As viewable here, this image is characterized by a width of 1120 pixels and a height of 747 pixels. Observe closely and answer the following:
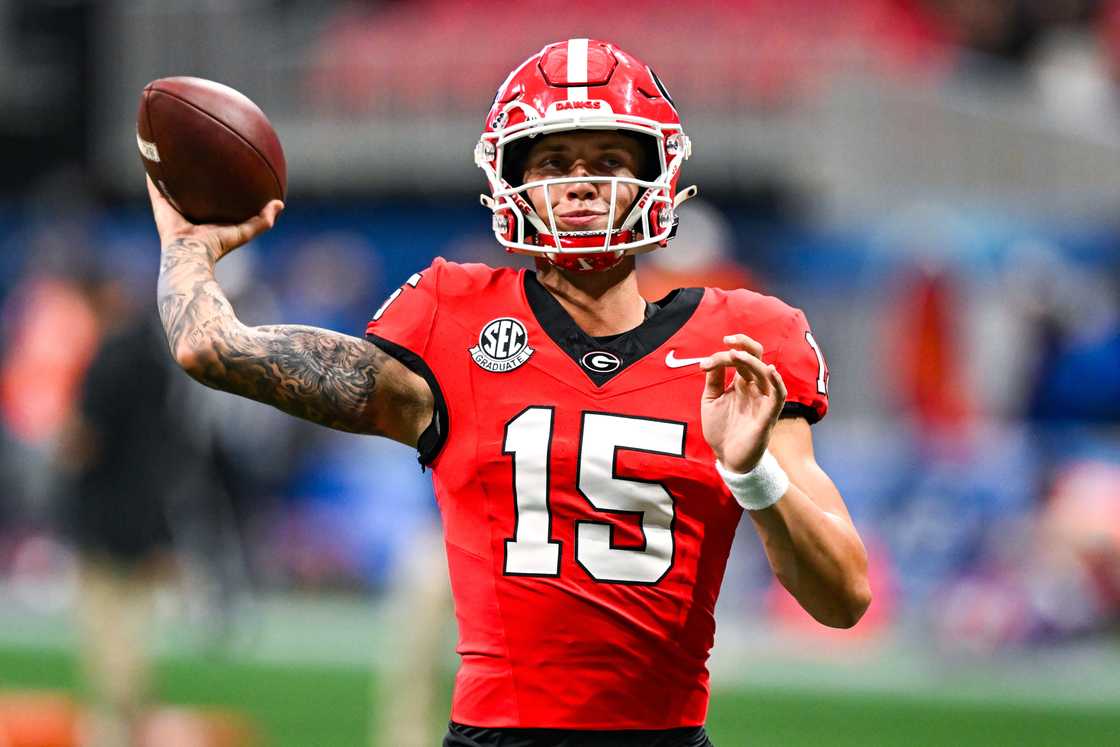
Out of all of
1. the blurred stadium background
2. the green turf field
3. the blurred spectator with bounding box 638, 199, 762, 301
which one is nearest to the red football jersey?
the blurred stadium background

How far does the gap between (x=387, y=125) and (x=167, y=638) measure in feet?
15.8

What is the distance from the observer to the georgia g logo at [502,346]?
3.10 meters

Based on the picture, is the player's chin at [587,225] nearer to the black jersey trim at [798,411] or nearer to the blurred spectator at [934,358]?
the black jersey trim at [798,411]

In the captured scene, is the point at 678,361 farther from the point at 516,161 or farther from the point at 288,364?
the point at 288,364

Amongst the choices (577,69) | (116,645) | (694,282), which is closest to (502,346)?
(577,69)

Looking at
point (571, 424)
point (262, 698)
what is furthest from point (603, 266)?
point (262, 698)

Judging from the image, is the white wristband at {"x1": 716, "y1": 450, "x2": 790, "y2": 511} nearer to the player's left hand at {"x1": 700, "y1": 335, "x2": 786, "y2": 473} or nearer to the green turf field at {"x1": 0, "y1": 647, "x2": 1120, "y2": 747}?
the player's left hand at {"x1": 700, "y1": 335, "x2": 786, "y2": 473}

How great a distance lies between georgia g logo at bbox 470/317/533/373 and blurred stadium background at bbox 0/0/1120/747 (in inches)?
146

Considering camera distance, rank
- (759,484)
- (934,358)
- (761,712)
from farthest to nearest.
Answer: (934,358) → (761,712) → (759,484)

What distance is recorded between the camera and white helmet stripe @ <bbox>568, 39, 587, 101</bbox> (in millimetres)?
3133

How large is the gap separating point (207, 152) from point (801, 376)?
3.62 ft

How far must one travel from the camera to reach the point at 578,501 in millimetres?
3023

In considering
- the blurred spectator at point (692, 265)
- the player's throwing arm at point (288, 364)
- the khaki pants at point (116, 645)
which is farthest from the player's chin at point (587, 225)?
the blurred spectator at point (692, 265)

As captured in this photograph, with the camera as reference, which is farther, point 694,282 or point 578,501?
point 694,282
